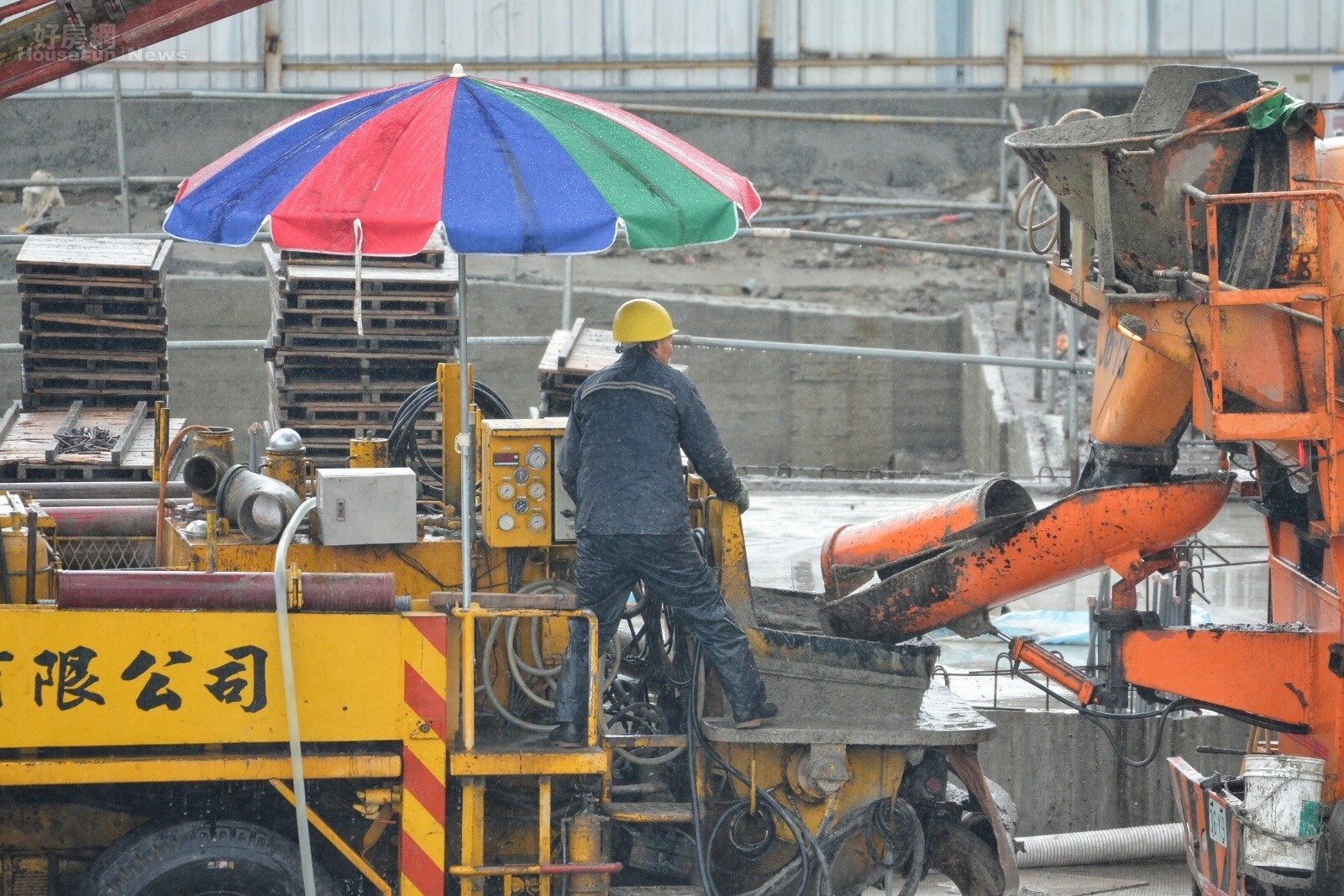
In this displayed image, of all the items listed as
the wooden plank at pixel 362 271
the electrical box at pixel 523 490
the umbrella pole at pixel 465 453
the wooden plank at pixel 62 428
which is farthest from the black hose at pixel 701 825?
the wooden plank at pixel 362 271

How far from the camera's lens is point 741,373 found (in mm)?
17406

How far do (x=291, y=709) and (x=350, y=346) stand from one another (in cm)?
524

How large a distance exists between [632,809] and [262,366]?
40.1 ft

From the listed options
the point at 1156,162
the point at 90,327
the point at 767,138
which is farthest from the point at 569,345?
the point at 767,138

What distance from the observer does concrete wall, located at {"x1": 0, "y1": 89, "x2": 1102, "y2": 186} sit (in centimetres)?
1978

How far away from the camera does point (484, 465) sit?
611 cm

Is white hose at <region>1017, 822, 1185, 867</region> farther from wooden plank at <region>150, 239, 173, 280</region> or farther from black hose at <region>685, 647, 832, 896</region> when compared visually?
wooden plank at <region>150, 239, 173, 280</region>

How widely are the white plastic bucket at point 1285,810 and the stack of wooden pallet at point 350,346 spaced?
5.79 metres

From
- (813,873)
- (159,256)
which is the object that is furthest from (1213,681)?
(159,256)

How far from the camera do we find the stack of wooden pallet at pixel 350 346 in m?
9.95

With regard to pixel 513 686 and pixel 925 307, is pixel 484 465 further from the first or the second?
pixel 925 307

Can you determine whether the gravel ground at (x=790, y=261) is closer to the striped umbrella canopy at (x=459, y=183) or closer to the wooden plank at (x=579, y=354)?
the wooden plank at (x=579, y=354)

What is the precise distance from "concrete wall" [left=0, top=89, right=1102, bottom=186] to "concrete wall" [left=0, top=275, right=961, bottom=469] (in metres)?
3.20

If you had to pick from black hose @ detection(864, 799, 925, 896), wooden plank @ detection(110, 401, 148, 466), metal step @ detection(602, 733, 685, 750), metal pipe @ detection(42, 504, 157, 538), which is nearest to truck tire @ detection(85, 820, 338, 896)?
metal step @ detection(602, 733, 685, 750)
